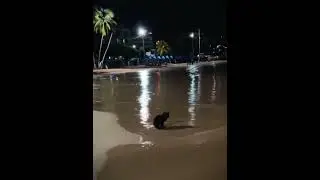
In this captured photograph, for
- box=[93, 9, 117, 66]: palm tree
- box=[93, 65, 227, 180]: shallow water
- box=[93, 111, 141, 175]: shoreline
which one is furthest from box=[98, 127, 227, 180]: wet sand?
box=[93, 9, 117, 66]: palm tree

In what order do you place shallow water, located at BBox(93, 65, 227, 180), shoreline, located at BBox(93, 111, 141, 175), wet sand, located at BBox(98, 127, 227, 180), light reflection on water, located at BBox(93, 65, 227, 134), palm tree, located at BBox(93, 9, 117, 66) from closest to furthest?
wet sand, located at BBox(98, 127, 227, 180)
shallow water, located at BBox(93, 65, 227, 180)
shoreline, located at BBox(93, 111, 141, 175)
light reflection on water, located at BBox(93, 65, 227, 134)
palm tree, located at BBox(93, 9, 117, 66)

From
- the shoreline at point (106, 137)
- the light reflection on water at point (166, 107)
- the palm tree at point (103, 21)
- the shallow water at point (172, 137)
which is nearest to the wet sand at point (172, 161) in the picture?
the shallow water at point (172, 137)

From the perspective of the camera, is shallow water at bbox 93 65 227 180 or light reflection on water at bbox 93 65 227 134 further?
light reflection on water at bbox 93 65 227 134

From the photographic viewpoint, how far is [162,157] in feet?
29.1

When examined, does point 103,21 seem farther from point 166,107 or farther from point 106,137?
point 106,137

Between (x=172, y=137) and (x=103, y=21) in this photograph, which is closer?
(x=172, y=137)

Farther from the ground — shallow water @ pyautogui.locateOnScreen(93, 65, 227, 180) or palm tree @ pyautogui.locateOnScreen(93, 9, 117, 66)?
palm tree @ pyautogui.locateOnScreen(93, 9, 117, 66)

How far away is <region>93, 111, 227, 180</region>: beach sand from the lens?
743 centimetres

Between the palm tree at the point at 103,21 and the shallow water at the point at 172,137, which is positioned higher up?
the palm tree at the point at 103,21

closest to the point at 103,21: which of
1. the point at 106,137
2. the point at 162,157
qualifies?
the point at 106,137

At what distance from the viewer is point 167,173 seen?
7.50m

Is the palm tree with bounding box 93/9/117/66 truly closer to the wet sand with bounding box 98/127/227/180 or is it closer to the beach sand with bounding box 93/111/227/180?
the beach sand with bounding box 93/111/227/180

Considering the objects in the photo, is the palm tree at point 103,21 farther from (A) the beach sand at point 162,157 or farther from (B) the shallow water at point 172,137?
(A) the beach sand at point 162,157

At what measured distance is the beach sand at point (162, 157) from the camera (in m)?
7.43
